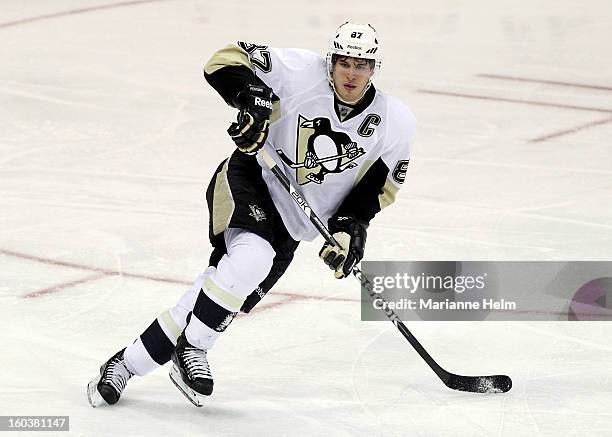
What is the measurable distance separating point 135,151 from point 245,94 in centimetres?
256

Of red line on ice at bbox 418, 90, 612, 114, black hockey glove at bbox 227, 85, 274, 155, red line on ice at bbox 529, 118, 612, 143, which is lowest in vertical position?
red line on ice at bbox 418, 90, 612, 114

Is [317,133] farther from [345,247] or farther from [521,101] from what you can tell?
[521,101]

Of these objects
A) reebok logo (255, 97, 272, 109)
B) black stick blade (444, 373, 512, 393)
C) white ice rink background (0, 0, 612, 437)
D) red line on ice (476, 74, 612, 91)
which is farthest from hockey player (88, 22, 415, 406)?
red line on ice (476, 74, 612, 91)

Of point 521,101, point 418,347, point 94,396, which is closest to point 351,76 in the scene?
point 418,347

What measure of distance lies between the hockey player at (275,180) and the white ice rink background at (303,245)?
185 millimetres

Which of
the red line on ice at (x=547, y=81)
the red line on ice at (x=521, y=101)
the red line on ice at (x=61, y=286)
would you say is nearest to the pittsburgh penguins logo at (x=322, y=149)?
the red line on ice at (x=61, y=286)

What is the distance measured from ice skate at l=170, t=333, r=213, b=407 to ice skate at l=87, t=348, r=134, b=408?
16 centimetres

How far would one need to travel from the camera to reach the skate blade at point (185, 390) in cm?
321

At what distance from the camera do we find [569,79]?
6945 millimetres

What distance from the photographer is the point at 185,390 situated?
3.21 m

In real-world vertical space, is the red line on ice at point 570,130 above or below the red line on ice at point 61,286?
below

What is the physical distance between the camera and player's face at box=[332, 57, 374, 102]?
3264mm

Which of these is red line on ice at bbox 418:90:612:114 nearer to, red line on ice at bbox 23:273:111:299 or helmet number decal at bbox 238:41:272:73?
red line on ice at bbox 23:273:111:299

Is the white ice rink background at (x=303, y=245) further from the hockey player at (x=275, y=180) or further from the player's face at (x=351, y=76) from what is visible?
the player's face at (x=351, y=76)
